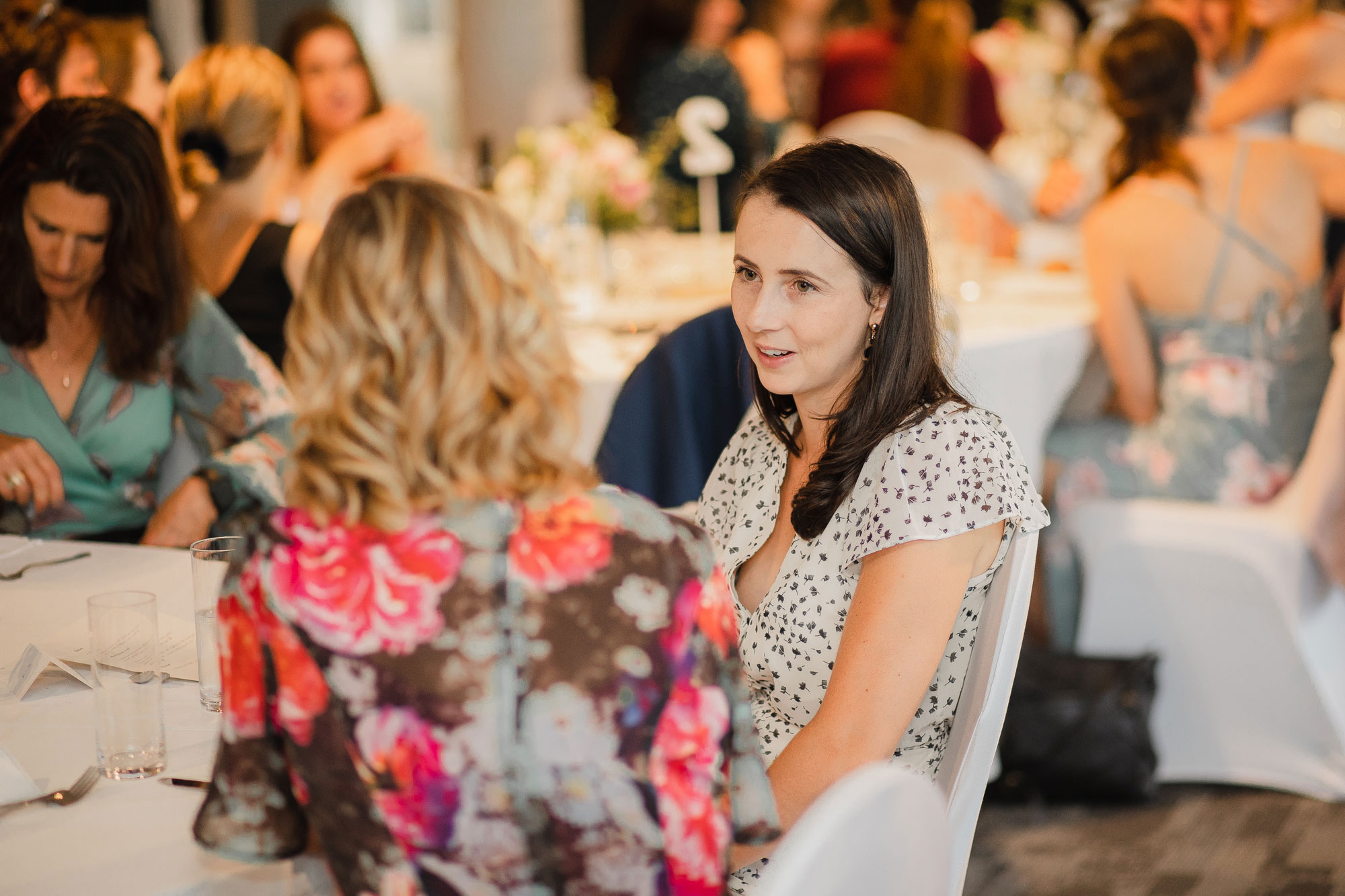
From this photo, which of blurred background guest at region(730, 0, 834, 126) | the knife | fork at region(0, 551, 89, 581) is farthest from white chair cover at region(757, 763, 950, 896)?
blurred background guest at region(730, 0, 834, 126)

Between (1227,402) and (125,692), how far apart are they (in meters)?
2.52

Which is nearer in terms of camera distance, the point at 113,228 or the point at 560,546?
the point at 560,546

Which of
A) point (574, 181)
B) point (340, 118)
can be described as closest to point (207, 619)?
point (574, 181)

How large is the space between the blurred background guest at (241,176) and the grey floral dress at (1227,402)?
185 cm

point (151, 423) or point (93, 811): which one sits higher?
point (151, 423)

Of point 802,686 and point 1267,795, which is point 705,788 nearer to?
point 802,686

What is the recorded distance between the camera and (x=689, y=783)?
3.04 ft

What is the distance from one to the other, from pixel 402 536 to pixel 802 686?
0.65 m

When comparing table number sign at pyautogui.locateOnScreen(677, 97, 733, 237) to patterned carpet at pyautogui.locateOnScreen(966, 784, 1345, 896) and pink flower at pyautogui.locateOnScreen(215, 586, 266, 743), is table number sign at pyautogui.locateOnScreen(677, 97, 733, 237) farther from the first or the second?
pink flower at pyautogui.locateOnScreen(215, 586, 266, 743)

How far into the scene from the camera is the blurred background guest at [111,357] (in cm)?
198

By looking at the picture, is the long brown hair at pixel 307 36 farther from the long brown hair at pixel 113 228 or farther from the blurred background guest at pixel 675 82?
the long brown hair at pixel 113 228

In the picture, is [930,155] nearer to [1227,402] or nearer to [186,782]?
[1227,402]

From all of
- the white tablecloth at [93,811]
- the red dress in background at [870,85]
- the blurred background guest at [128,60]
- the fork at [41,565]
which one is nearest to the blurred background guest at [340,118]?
the blurred background guest at [128,60]

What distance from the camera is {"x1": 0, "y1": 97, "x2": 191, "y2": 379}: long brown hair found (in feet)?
6.46
